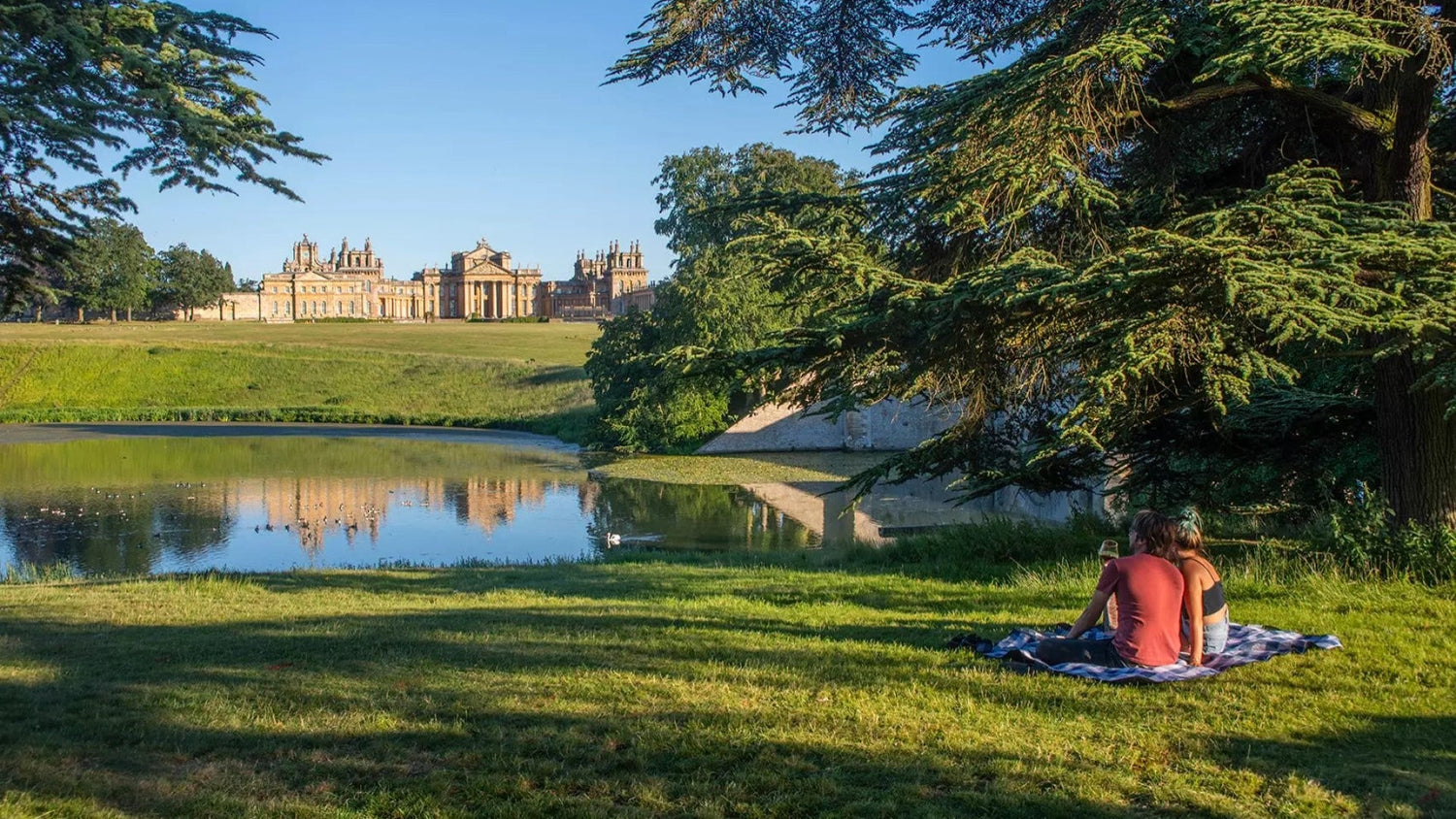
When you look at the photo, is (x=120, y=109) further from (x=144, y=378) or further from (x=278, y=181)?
(x=144, y=378)

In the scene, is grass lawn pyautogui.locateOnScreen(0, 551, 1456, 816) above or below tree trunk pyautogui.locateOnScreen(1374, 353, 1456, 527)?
below

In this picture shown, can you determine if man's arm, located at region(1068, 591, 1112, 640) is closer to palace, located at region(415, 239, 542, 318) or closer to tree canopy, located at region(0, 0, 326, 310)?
tree canopy, located at region(0, 0, 326, 310)

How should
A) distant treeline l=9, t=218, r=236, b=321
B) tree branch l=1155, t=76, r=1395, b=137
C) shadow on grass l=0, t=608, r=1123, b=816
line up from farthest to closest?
distant treeline l=9, t=218, r=236, b=321 → tree branch l=1155, t=76, r=1395, b=137 → shadow on grass l=0, t=608, r=1123, b=816

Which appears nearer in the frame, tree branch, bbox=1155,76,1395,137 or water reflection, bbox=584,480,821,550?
tree branch, bbox=1155,76,1395,137

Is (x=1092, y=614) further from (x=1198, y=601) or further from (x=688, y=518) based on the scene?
(x=688, y=518)

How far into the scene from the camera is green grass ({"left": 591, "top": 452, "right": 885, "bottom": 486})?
27594mm

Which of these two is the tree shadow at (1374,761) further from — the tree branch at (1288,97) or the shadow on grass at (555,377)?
the shadow on grass at (555,377)

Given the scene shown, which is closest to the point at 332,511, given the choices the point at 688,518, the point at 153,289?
the point at 688,518

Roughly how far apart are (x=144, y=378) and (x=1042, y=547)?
50319mm

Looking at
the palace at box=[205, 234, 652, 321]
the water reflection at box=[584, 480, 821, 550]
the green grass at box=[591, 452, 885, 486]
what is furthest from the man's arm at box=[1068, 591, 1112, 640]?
the palace at box=[205, 234, 652, 321]

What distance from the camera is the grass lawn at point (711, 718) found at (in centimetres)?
369

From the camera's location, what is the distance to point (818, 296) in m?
7.82

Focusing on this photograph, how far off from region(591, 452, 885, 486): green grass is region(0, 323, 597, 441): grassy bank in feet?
28.6

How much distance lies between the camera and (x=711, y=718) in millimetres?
4453
